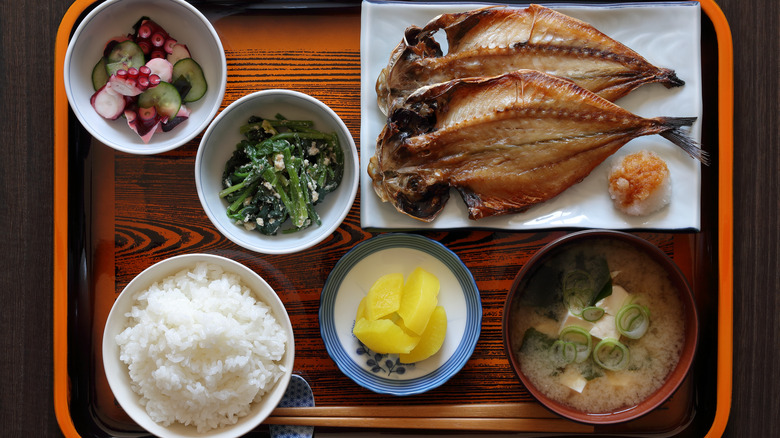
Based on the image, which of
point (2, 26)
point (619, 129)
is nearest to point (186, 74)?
point (2, 26)

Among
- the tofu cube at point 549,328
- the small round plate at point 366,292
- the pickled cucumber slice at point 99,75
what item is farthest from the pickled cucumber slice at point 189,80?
the tofu cube at point 549,328

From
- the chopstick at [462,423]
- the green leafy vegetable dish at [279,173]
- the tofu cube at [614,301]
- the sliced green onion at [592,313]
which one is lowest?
the chopstick at [462,423]

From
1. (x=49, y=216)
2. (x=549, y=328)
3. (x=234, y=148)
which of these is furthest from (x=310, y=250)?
(x=49, y=216)

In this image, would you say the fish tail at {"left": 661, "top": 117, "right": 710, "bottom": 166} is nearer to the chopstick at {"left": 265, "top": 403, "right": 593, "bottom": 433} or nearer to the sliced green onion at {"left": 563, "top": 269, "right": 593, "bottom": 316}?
the sliced green onion at {"left": 563, "top": 269, "right": 593, "bottom": 316}

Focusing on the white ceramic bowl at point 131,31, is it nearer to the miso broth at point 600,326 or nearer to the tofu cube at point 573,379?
the miso broth at point 600,326

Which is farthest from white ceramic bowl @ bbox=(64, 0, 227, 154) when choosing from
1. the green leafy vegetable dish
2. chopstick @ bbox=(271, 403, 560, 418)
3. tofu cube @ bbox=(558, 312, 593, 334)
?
tofu cube @ bbox=(558, 312, 593, 334)

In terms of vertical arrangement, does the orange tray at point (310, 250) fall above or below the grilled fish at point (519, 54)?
below
